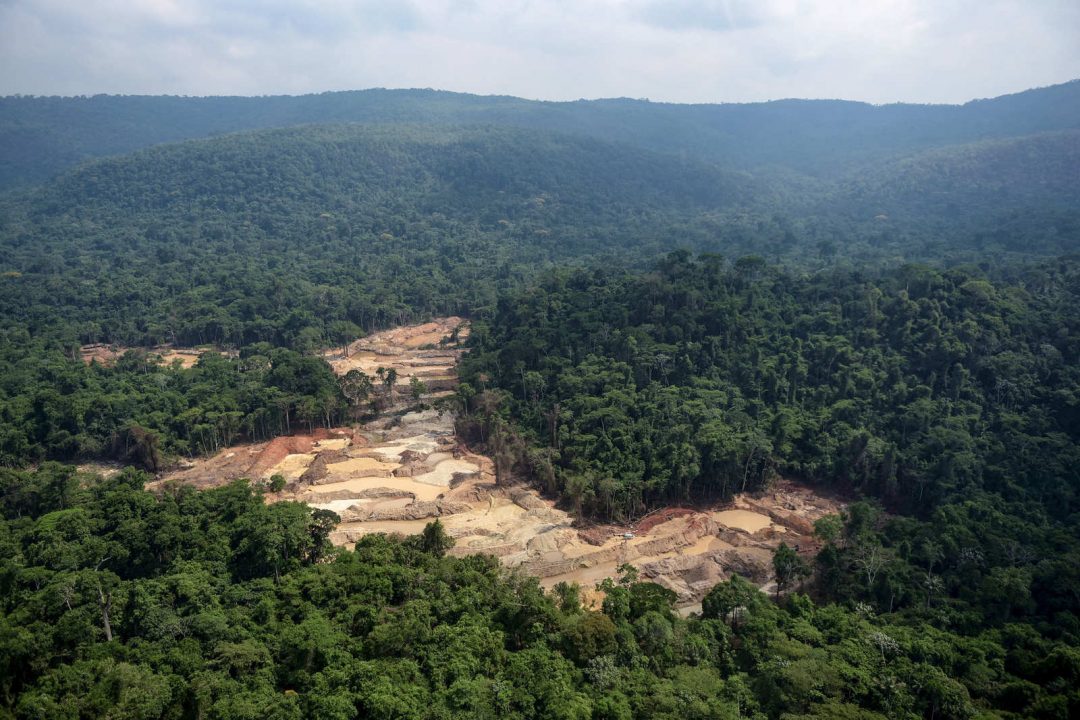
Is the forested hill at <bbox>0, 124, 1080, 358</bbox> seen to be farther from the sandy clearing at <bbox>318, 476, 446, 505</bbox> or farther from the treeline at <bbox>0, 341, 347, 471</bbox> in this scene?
the sandy clearing at <bbox>318, 476, 446, 505</bbox>

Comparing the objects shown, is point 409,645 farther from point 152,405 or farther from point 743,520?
point 152,405

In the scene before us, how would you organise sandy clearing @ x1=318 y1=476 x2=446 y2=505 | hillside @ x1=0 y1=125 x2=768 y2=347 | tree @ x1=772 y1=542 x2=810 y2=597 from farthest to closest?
hillside @ x1=0 y1=125 x2=768 y2=347
sandy clearing @ x1=318 y1=476 x2=446 y2=505
tree @ x1=772 y1=542 x2=810 y2=597

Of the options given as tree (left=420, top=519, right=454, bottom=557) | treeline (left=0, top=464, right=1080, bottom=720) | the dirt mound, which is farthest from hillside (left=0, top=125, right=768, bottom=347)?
treeline (left=0, top=464, right=1080, bottom=720)

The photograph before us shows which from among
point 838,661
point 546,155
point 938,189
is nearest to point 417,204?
point 546,155

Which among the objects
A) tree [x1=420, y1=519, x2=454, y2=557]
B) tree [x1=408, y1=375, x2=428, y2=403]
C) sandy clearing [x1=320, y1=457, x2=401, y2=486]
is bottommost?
sandy clearing [x1=320, y1=457, x2=401, y2=486]

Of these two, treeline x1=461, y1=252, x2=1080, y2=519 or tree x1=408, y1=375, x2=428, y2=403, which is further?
A: tree x1=408, y1=375, x2=428, y2=403

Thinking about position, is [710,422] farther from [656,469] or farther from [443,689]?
[443,689]
